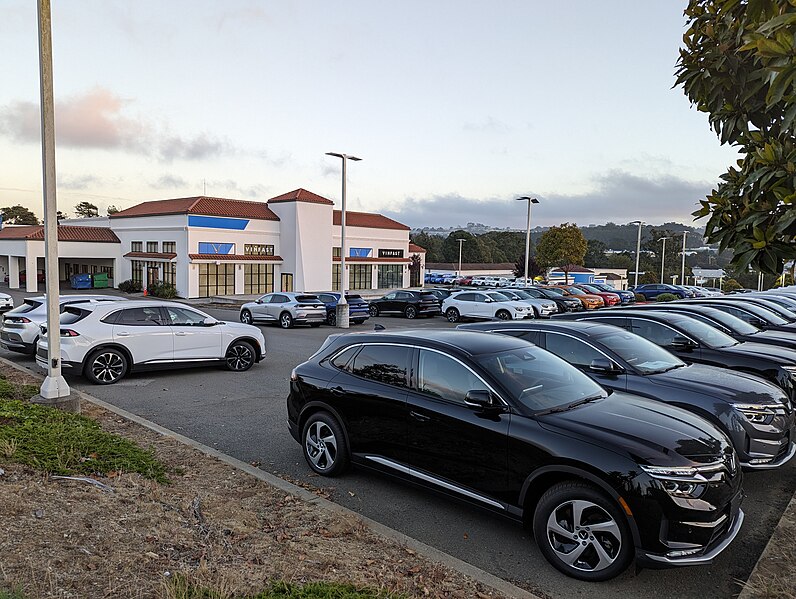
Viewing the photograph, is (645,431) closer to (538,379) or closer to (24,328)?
(538,379)

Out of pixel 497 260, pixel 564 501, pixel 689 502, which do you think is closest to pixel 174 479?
pixel 564 501

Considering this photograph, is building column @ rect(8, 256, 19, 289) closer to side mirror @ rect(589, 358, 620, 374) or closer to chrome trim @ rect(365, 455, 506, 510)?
chrome trim @ rect(365, 455, 506, 510)

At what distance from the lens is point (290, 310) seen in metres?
24.6

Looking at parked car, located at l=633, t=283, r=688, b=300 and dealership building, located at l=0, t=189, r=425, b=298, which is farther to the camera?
parked car, located at l=633, t=283, r=688, b=300

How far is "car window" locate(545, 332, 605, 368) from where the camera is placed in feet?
24.6

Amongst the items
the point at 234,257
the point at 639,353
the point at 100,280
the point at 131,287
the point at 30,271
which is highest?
the point at 234,257

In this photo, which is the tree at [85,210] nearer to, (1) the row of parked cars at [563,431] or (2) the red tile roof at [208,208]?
(2) the red tile roof at [208,208]

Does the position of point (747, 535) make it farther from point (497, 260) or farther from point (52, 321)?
point (497, 260)

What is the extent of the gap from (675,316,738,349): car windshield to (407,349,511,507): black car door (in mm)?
5646

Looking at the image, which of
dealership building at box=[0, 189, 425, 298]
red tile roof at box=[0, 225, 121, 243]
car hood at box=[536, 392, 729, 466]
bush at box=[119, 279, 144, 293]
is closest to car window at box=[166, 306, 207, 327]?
car hood at box=[536, 392, 729, 466]

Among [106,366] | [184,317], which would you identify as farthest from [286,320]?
[106,366]

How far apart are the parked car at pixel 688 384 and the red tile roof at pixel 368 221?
44.5 m

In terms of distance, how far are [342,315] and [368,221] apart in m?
30.9

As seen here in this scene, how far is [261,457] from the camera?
721 centimetres
